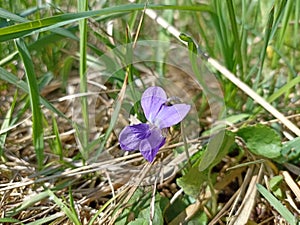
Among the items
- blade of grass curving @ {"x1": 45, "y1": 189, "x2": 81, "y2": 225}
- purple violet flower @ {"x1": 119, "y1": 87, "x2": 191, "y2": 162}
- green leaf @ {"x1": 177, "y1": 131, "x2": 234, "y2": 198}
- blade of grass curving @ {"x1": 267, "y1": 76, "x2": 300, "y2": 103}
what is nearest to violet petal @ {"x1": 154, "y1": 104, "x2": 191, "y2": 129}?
purple violet flower @ {"x1": 119, "y1": 87, "x2": 191, "y2": 162}

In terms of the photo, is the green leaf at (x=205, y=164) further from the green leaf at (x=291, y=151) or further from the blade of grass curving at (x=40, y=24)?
the blade of grass curving at (x=40, y=24)

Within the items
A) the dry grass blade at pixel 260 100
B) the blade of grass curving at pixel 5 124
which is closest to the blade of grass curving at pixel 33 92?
the blade of grass curving at pixel 5 124

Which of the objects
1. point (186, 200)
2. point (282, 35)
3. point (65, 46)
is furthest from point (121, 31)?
point (186, 200)

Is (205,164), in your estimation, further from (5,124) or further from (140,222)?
(5,124)

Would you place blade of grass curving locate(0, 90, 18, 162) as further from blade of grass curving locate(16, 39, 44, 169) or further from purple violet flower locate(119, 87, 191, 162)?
purple violet flower locate(119, 87, 191, 162)

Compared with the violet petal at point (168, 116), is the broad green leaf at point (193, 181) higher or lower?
lower

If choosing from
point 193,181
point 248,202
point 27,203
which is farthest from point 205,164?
point 27,203
